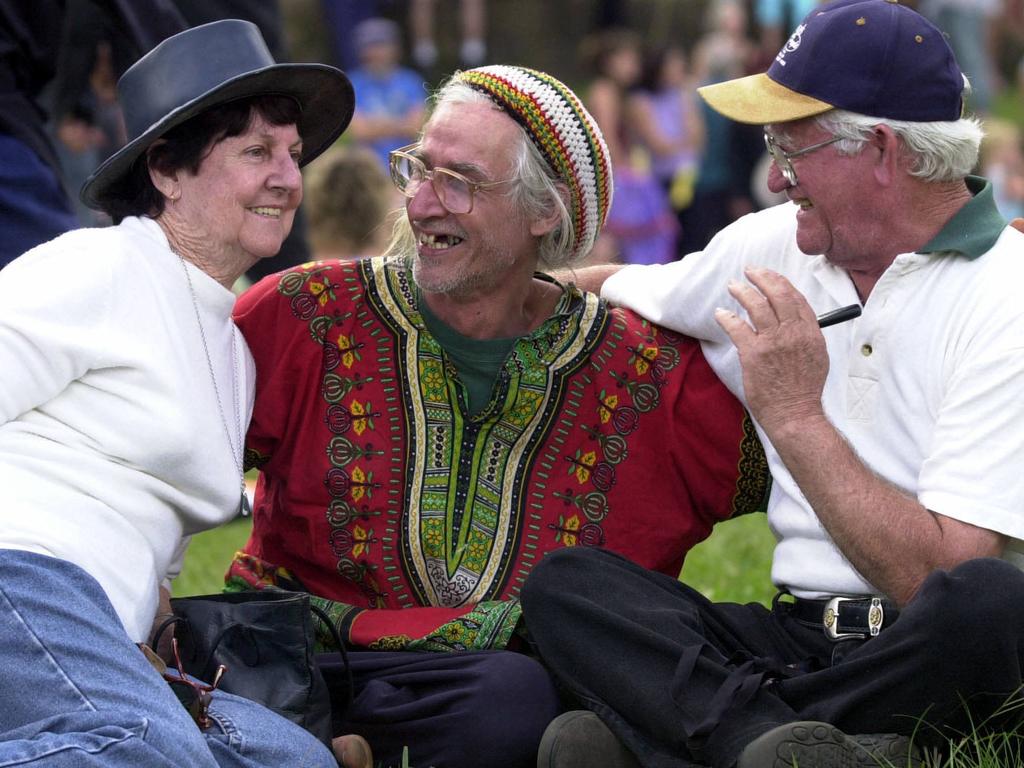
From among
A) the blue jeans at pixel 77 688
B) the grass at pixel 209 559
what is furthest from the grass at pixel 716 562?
the blue jeans at pixel 77 688

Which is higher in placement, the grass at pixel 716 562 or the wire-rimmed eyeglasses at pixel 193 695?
the wire-rimmed eyeglasses at pixel 193 695

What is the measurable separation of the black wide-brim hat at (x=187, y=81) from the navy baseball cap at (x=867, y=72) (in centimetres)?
107

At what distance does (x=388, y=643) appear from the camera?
408cm

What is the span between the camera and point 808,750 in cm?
338

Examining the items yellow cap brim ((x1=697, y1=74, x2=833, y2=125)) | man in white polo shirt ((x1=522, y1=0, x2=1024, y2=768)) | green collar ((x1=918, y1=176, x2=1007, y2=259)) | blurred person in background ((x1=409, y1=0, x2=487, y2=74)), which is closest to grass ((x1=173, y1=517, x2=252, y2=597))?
man in white polo shirt ((x1=522, y1=0, x2=1024, y2=768))

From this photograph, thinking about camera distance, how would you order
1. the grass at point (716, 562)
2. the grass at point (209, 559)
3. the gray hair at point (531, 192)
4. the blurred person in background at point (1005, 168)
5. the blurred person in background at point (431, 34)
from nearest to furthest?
the gray hair at point (531, 192) < the grass at point (716, 562) < the grass at point (209, 559) < the blurred person in background at point (1005, 168) < the blurred person in background at point (431, 34)

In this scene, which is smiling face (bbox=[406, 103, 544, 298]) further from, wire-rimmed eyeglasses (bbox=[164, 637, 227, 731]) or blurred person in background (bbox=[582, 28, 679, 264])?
blurred person in background (bbox=[582, 28, 679, 264])

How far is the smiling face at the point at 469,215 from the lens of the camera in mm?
4297

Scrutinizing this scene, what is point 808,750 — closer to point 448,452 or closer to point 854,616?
point 854,616

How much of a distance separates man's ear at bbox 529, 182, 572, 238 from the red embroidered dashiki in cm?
24

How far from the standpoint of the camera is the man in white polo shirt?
354cm

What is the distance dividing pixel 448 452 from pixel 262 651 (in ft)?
2.58

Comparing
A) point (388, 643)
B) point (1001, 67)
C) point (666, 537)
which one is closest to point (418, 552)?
point (388, 643)

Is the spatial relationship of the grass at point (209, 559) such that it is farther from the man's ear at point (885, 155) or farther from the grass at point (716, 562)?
the man's ear at point (885, 155)
